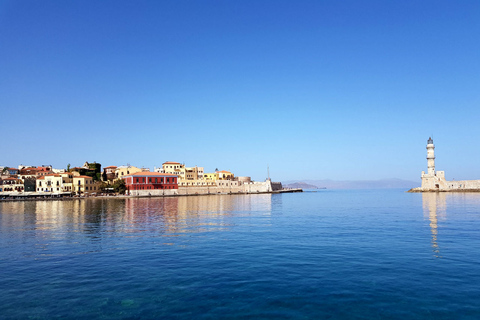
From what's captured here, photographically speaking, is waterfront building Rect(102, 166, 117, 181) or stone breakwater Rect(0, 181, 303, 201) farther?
waterfront building Rect(102, 166, 117, 181)

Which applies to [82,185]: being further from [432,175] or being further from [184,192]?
[432,175]

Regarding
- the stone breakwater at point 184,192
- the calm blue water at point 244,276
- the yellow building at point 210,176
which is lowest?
the stone breakwater at point 184,192

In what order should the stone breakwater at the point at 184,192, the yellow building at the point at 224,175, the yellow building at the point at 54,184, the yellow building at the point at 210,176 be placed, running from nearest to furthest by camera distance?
the stone breakwater at the point at 184,192 → the yellow building at the point at 54,184 → the yellow building at the point at 210,176 → the yellow building at the point at 224,175

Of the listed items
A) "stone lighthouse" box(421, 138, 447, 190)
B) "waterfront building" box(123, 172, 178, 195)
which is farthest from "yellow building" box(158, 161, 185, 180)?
"stone lighthouse" box(421, 138, 447, 190)

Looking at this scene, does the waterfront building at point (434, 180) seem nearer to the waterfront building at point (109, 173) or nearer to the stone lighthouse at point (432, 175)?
the stone lighthouse at point (432, 175)

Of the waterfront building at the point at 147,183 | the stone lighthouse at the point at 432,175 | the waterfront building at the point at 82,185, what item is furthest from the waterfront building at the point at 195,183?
the stone lighthouse at the point at 432,175

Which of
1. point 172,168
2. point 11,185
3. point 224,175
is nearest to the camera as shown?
point 11,185

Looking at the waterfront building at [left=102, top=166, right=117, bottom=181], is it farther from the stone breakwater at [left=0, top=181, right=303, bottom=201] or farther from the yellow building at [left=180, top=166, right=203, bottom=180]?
the yellow building at [left=180, top=166, right=203, bottom=180]

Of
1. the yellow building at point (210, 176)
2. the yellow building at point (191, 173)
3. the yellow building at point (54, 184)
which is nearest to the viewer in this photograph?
the yellow building at point (54, 184)

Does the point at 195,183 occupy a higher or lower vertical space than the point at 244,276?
higher

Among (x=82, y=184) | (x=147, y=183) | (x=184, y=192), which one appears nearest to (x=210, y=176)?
(x=184, y=192)

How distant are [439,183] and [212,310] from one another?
141 meters

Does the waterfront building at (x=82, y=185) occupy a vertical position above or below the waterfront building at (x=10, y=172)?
below

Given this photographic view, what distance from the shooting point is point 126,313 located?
1077cm
